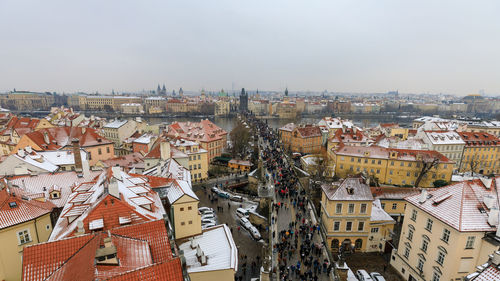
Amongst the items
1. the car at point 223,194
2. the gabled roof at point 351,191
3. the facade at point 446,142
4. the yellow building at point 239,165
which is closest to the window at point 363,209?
the gabled roof at point 351,191

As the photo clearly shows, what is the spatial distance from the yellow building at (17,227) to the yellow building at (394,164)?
149 feet

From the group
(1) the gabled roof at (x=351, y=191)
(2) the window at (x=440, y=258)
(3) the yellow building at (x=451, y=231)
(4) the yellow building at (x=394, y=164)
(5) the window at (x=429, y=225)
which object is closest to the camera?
(3) the yellow building at (x=451, y=231)

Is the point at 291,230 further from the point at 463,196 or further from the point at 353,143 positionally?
the point at 353,143

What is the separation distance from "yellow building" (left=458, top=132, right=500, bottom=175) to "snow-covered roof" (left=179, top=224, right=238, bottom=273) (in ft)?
216

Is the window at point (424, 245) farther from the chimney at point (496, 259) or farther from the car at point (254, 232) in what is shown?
the car at point (254, 232)

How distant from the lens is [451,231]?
19.1 meters

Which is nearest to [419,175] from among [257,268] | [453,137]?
[453,137]

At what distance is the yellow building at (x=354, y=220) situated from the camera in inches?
1041

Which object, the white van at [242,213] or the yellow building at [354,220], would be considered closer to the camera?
the yellow building at [354,220]

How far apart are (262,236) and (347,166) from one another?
28355mm

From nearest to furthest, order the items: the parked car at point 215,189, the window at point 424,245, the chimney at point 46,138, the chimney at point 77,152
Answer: the window at point 424,245 < the chimney at point 77,152 < the parked car at point 215,189 < the chimney at point 46,138

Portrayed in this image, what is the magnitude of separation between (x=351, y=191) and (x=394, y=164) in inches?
1048

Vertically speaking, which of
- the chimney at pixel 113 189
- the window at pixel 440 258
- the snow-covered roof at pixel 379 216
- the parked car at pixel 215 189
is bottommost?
the parked car at pixel 215 189

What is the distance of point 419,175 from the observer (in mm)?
45125
